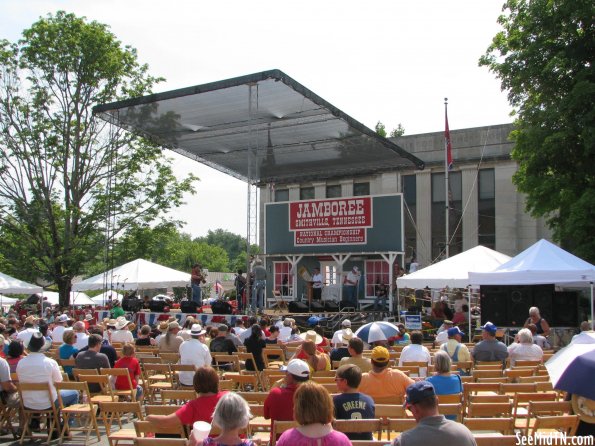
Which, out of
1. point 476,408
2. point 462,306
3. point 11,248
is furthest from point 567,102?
point 11,248

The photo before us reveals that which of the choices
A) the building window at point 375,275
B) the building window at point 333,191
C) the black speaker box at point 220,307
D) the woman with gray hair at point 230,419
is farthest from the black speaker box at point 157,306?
the building window at point 333,191

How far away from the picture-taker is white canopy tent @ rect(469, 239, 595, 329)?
13.8 m

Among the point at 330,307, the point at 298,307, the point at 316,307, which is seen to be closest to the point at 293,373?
the point at 298,307

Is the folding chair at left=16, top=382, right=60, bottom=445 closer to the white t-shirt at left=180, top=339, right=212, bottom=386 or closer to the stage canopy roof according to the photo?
the white t-shirt at left=180, top=339, right=212, bottom=386

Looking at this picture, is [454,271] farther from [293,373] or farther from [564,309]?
[293,373]

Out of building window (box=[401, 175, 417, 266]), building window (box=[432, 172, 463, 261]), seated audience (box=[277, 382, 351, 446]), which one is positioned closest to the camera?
seated audience (box=[277, 382, 351, 446])

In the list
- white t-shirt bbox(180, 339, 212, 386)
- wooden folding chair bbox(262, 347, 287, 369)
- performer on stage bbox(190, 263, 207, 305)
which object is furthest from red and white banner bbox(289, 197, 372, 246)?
white t-shirt bbox(180, 339, 212, 386)

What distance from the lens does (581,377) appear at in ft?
16.3

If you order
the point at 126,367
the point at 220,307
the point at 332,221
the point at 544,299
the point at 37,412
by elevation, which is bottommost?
the point at 37,412

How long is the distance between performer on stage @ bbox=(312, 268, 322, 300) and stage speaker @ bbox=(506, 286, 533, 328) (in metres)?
10.3

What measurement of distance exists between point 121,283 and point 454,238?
70.3 ft

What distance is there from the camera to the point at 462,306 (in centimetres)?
1861

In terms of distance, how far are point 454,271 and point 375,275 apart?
886cm

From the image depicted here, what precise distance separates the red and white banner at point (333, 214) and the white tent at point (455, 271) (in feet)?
26.9
